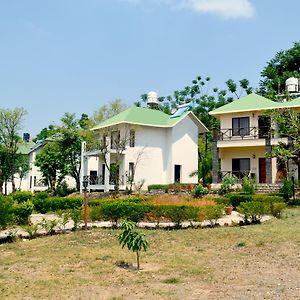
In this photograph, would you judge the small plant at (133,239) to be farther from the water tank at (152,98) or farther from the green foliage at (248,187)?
the water tank at (152,98)

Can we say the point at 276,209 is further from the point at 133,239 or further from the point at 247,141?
the point at 247,141

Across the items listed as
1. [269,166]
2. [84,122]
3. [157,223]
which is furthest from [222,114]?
[157,223]

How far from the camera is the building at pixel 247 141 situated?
30.2m

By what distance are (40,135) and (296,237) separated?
204 ft

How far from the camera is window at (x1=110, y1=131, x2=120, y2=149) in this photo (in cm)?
3325

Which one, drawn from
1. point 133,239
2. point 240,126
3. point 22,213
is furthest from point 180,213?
point 240,126

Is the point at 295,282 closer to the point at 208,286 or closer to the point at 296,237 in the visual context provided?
the point at 208,286

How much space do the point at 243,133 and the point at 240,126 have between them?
649 mm

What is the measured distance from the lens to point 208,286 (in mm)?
8086

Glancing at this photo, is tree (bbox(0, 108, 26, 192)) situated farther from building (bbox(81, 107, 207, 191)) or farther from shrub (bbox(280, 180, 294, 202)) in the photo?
shrub (bbox(280, 180, 294, 202))

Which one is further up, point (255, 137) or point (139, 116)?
point (139, 116)

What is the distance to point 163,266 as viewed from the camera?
383 inches

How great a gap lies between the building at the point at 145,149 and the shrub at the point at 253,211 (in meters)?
18.1

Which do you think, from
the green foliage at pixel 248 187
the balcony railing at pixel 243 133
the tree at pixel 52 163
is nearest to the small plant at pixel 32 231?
the green foliage at pixel 248 187
